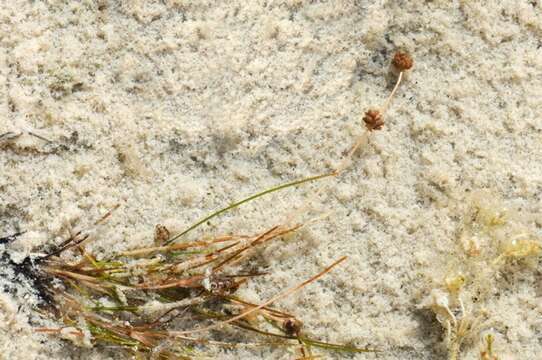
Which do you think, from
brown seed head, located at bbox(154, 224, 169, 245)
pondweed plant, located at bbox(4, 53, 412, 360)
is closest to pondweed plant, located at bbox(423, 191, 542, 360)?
pondweed plant, located at bbox(4, 53, 412, 360)

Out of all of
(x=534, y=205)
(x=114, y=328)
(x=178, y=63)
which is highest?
(x=178, y=63)

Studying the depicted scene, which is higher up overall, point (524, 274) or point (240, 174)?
point (240, 174)

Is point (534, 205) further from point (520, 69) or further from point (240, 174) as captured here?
point (240, 174)

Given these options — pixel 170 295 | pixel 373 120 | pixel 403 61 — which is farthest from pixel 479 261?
pixel 170 295

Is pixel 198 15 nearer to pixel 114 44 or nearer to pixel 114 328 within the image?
pixel 114 44

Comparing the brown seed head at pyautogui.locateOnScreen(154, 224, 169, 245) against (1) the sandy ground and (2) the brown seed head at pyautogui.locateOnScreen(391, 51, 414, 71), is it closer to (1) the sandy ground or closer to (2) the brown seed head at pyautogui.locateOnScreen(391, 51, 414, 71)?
(1) the sandy ground

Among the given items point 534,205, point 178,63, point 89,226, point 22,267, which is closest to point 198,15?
point 178,63
